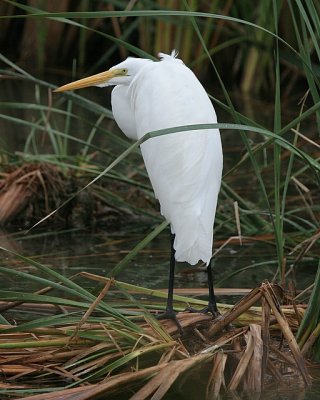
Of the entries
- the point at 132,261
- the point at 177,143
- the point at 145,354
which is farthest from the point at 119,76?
the point at 145,354

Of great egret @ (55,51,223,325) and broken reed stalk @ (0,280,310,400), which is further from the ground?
great egret @ (55,51,223,325)

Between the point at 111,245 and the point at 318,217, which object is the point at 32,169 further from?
the point at 318,217

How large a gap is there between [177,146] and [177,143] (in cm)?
1

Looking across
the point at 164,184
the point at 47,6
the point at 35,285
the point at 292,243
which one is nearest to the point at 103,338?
the point at 164,184

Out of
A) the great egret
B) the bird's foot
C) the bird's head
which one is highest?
the bird's head

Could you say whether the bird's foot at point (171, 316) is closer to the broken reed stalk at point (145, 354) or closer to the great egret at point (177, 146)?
the great egret at point (177, 146)

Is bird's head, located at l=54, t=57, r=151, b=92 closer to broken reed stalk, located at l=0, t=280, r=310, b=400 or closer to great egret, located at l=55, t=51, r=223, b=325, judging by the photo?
great egret, located at l=55, t=51, r=223, b=325

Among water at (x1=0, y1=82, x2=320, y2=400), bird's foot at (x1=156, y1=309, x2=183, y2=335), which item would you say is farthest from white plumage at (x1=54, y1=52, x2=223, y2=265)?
water at (x1=0, y1=82, x2=320, y2=400)

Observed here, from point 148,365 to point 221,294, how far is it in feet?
2.64

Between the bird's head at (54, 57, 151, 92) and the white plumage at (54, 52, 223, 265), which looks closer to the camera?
the white plumage at (54, 52, 223, 265)

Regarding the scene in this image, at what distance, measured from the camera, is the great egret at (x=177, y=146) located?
304 centimetres

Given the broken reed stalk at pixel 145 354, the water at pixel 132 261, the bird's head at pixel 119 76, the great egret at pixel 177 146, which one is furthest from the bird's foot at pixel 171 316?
the bird's head at pixel 119 76

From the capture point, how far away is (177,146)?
327 centimetres

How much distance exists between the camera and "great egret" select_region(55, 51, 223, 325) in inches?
120
